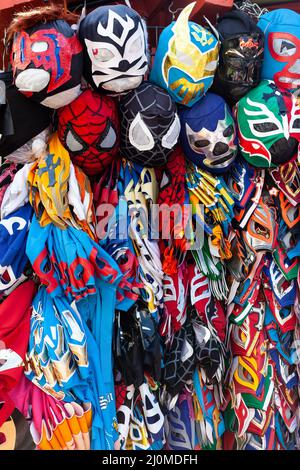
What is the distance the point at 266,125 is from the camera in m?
1.33

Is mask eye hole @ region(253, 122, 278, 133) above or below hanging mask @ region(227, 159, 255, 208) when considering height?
above

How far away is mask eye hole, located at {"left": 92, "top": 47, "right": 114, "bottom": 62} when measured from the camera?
1180 mm

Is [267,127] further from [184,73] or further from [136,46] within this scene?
[136,46]

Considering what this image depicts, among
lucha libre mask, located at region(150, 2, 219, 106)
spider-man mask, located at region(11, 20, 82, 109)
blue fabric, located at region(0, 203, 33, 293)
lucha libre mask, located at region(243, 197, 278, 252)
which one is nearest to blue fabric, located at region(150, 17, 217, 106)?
lucha libre mask, located at region(150, 2, 219, 106)

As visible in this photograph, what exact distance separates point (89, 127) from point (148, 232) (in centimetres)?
30

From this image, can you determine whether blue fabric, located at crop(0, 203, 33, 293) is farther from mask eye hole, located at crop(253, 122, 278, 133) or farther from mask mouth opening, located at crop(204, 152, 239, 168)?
mask eye hole, located at crop(253, 122, 278, 133)

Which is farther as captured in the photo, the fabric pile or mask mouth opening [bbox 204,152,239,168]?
mask mouth opening [bbox 204,152,239,168]

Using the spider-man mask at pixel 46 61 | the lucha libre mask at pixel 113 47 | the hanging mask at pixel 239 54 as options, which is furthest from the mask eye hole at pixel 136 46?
the hanging mask at pixel 239 54

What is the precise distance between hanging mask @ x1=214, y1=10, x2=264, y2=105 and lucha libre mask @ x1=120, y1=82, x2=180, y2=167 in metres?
0.17

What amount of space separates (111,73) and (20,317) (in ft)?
1.92

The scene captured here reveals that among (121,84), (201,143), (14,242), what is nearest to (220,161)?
(201,143)

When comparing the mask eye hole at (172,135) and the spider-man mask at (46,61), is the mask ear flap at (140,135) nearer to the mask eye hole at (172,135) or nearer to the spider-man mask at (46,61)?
the mask eye hole at (172,135)

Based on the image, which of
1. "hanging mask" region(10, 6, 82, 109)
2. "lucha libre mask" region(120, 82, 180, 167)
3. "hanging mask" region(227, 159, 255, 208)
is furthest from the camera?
"hanging mask" region(227, 159, 255, 208)

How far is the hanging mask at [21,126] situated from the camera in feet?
3.89
